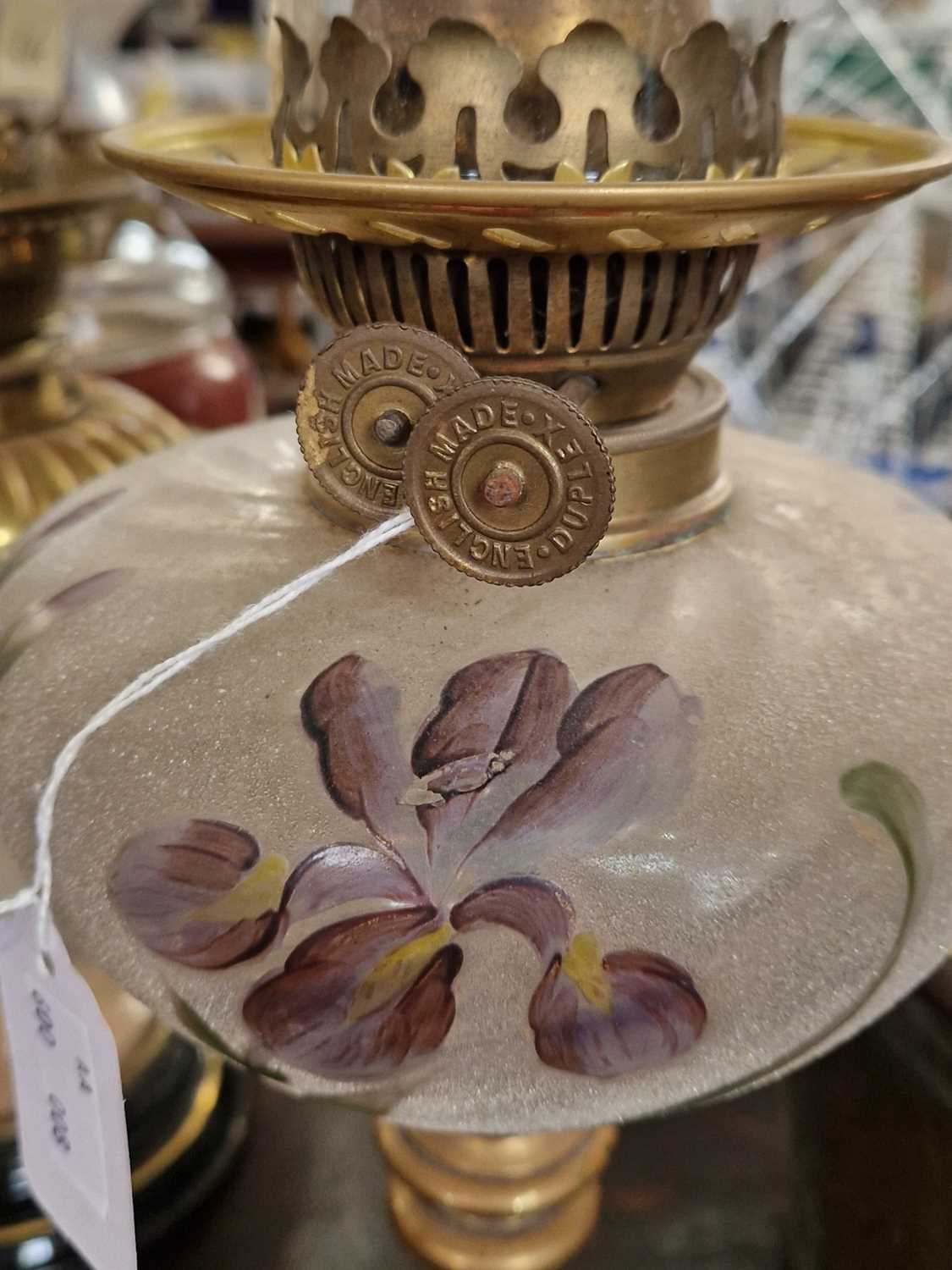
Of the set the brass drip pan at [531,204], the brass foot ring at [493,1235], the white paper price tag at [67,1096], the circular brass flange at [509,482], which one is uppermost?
the brass drip pan at [531,204]

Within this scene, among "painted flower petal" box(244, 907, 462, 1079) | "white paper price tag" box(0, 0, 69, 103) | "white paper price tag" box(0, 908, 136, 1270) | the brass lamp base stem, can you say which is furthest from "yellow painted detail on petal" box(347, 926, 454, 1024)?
"white paper price tag" box(0, 0, 69, 103)

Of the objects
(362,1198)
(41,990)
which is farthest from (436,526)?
(362,1198)

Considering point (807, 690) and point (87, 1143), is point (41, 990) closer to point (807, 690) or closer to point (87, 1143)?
point (87, 1143)

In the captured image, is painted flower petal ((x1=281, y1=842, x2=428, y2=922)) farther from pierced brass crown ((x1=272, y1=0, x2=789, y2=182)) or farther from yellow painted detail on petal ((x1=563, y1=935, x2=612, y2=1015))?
pierced brass crown ((x1=272, y1=0, x2=789, y2=182))

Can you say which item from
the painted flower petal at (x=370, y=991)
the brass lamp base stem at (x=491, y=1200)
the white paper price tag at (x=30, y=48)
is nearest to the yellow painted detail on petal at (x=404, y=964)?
the painted flower petal at (x=370, y=991)

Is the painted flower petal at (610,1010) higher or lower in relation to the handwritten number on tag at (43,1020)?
higher

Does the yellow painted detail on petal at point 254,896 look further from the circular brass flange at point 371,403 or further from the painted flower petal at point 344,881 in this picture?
the circular brass flange at point 371,403

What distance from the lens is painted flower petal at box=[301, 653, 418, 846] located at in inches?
16.6

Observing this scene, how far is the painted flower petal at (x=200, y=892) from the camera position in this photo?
42 cm

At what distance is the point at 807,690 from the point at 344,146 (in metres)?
0.27

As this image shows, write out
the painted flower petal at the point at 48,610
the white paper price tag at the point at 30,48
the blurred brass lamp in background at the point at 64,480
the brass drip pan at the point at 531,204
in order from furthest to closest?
the white paper price tag at the point at 30,48 → the blurred brass lamp in background at the point at 64,480 → the painted flower petal at the point at 48,610 → the brass drip pan at the point at 531,204

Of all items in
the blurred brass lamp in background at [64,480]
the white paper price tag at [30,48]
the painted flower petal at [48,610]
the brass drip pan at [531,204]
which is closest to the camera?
the brass drip pan at [531,204]

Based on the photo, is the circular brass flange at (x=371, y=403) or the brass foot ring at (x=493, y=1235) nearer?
the circular brass flange at (x=371, y=403)

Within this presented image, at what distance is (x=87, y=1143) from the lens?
47 cm
